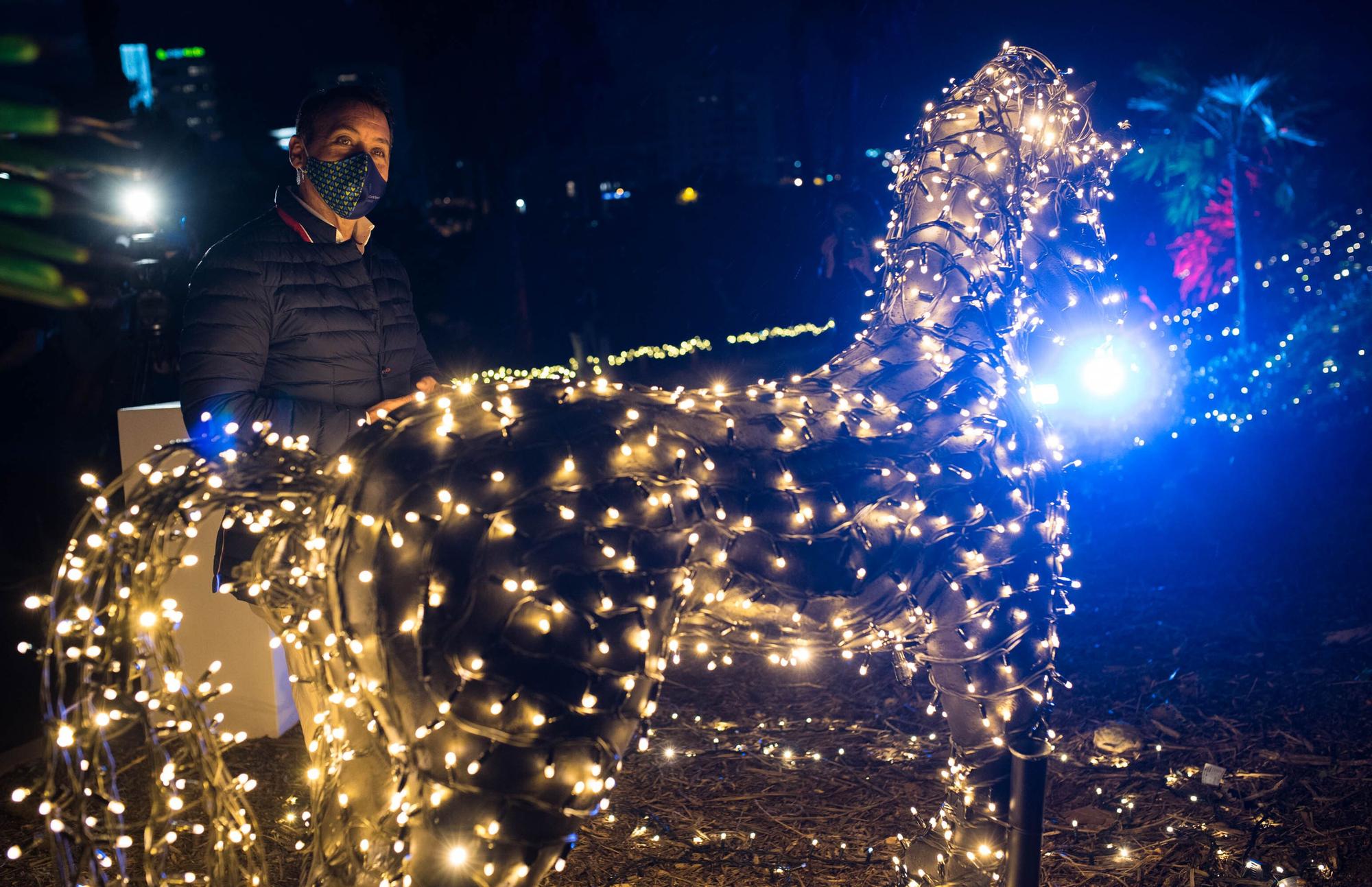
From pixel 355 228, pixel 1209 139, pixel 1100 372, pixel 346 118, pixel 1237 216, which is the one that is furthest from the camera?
pixel 1209 139

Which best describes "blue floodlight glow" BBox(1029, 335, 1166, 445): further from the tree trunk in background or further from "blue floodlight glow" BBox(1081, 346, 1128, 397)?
the tree trunk in background

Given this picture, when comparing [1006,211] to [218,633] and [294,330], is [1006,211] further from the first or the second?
[218,633]

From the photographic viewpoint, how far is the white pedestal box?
3.62 metres

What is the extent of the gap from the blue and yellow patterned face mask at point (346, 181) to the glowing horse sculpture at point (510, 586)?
2.74ft

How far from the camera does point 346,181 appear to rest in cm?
227

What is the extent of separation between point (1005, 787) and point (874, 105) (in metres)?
15.4

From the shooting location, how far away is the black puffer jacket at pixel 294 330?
2150 millimetres

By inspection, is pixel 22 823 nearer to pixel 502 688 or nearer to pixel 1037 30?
pixel 502 688

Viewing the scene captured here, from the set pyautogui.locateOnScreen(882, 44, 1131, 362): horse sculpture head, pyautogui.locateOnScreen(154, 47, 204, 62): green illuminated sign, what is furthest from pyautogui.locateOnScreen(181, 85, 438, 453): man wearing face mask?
pyautogui.locateOnScreen(154, 47, 204, 62): green illuminated sign

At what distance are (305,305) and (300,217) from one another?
0.21 meters

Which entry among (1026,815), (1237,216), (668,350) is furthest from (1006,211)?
(668,350)

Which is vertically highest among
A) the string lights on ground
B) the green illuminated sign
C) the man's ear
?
the green illuminated sign

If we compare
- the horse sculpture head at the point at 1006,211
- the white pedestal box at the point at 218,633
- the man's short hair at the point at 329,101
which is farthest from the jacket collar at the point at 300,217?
the white pedestal box at the point at 218,633

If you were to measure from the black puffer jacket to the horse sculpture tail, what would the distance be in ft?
1.24
